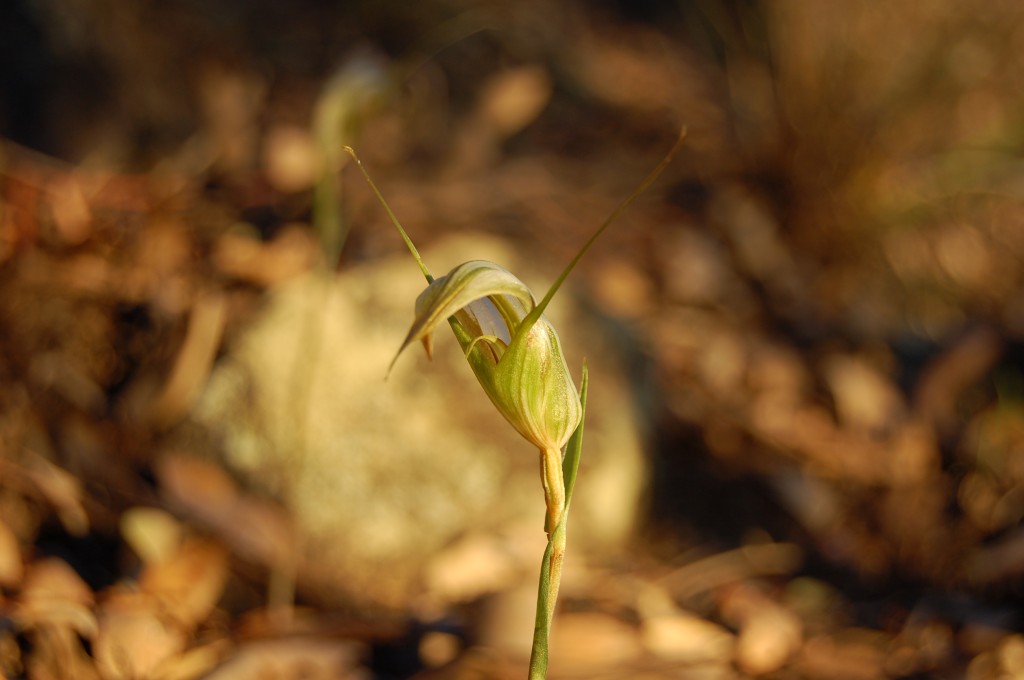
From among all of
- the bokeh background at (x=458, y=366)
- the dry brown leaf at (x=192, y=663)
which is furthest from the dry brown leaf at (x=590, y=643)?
the dry brown leaf at (x=192, y=663)

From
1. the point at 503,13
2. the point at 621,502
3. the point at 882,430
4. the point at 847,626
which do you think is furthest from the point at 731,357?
the point at 503,13

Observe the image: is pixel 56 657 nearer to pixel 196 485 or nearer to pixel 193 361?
pixel 196 485

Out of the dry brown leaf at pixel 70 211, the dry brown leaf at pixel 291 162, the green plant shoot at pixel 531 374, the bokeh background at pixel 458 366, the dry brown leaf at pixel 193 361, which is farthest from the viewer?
the dry brown leaf at pixel 291 162

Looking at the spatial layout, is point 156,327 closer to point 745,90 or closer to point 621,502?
point 621,502

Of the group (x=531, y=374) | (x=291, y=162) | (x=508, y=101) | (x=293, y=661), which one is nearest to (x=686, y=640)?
(x=293, y=661)

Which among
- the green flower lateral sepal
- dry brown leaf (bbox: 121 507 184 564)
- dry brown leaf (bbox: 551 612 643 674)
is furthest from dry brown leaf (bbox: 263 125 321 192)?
the green flower lateral sepal

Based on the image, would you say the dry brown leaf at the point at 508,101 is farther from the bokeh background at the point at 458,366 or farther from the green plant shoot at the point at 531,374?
the green plant shoot at the point at 531,374
